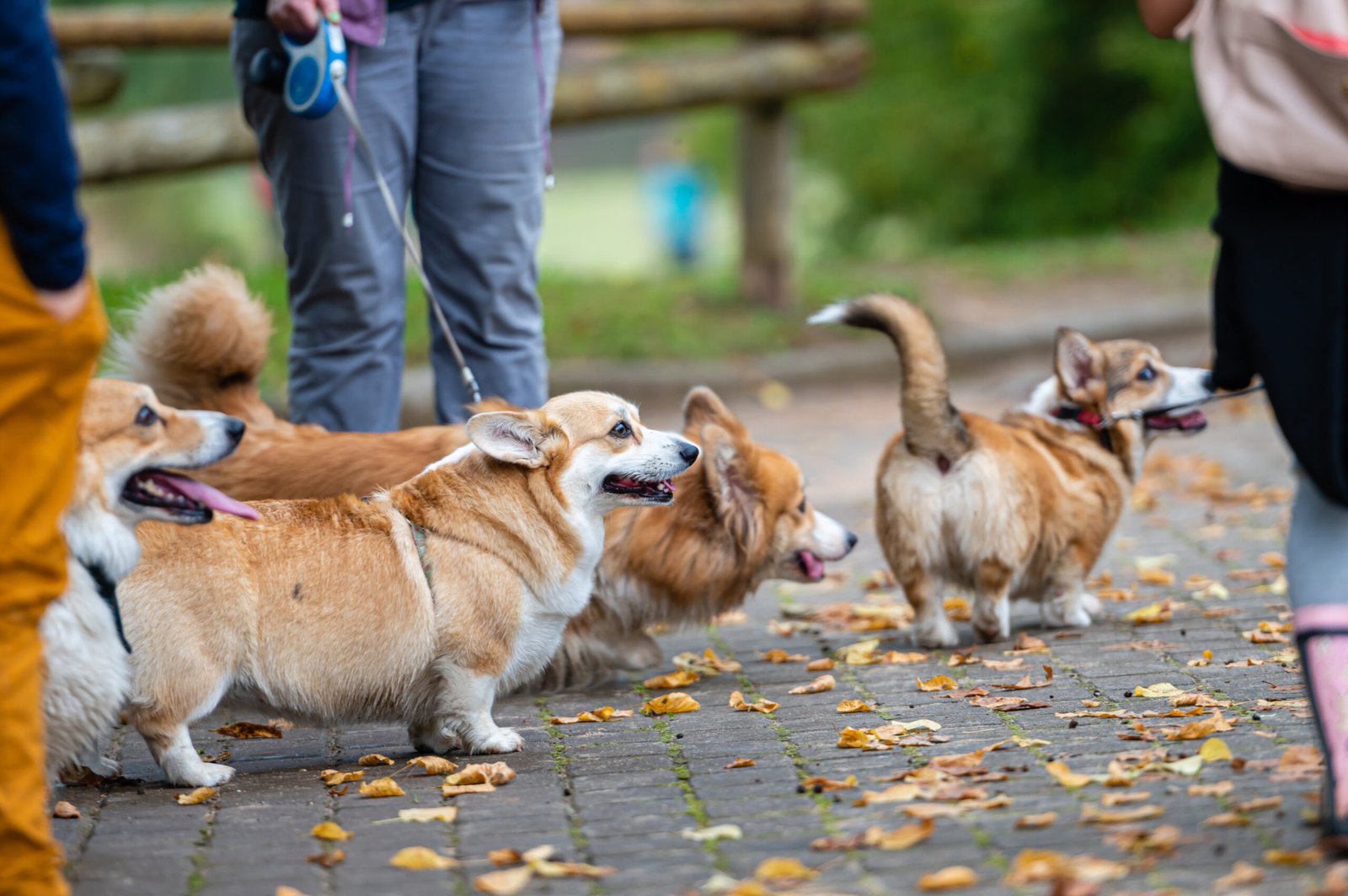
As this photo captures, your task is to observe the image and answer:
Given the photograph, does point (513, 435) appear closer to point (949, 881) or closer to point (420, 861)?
point (420, 861)

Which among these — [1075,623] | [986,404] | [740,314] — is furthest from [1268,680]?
[740,314]

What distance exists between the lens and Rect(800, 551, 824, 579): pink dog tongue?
5070 mm

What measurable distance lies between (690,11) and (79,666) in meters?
9.31

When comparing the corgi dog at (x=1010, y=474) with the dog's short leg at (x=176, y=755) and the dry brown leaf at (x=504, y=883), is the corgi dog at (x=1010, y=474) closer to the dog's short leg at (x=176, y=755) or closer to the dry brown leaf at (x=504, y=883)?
the dog's short leg at (x=176, y=755)

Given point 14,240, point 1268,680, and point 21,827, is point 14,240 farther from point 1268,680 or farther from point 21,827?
point 1268,680

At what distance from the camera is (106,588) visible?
3.20m

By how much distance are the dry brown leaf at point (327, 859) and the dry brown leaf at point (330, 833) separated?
10 cm

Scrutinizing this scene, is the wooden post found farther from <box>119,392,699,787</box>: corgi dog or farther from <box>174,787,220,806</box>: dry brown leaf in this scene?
<box>174,787,220,806</box>: dry brown leaf

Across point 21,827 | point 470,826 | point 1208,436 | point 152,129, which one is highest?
point 152,129

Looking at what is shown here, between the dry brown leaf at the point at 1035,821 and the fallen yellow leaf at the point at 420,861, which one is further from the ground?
the dry brown leaf at the point at 1035,821

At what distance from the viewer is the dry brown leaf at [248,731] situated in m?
4.38

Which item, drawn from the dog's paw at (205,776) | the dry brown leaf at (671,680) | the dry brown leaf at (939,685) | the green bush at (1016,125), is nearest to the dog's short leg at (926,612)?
the dry brown leaf at (939,685)

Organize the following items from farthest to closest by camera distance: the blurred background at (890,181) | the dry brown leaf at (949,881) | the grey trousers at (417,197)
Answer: the blurred background at (890,181) < the grey trousers at (417,197) < the dry brown leaf at (949,881)

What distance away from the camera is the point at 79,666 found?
3152 millimetres
